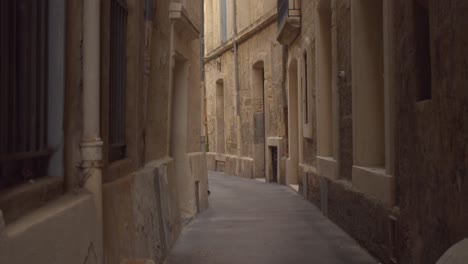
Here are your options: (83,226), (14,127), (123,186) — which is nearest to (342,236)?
(123,186)

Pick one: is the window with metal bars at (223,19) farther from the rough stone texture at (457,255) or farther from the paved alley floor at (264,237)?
the rough stone texture at (457,255)

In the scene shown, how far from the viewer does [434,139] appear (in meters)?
4.39

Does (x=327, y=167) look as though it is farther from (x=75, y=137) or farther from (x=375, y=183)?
(x=75, y=137)

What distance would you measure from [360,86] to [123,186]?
12.1 feet

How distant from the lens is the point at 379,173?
6.20 metres

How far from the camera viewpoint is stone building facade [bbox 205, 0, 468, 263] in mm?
4048

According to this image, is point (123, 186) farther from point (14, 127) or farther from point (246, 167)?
point (246, 167)

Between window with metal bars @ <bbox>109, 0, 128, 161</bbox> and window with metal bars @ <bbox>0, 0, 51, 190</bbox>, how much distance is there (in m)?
1.54

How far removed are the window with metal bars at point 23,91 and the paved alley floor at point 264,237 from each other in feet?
11.3

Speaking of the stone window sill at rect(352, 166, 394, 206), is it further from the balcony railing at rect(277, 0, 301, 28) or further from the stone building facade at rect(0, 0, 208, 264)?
the balcony railing at rect(277, 0, 301, 28)

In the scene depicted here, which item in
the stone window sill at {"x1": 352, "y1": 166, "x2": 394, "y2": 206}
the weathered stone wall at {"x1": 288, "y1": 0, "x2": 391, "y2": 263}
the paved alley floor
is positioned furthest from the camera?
the paved alley floor

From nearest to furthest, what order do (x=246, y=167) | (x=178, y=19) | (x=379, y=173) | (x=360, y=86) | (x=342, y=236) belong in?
(x=379, y=173) → (x=360, y=86) → (x=342, y=236) → (x=178, y=19) → (x=246, y=167)

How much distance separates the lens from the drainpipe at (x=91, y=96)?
12.1ft

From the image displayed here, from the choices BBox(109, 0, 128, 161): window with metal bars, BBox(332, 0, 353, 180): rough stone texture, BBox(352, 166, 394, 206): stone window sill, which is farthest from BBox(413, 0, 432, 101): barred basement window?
BBox(332, 0, 353, 180): rough stone texture
